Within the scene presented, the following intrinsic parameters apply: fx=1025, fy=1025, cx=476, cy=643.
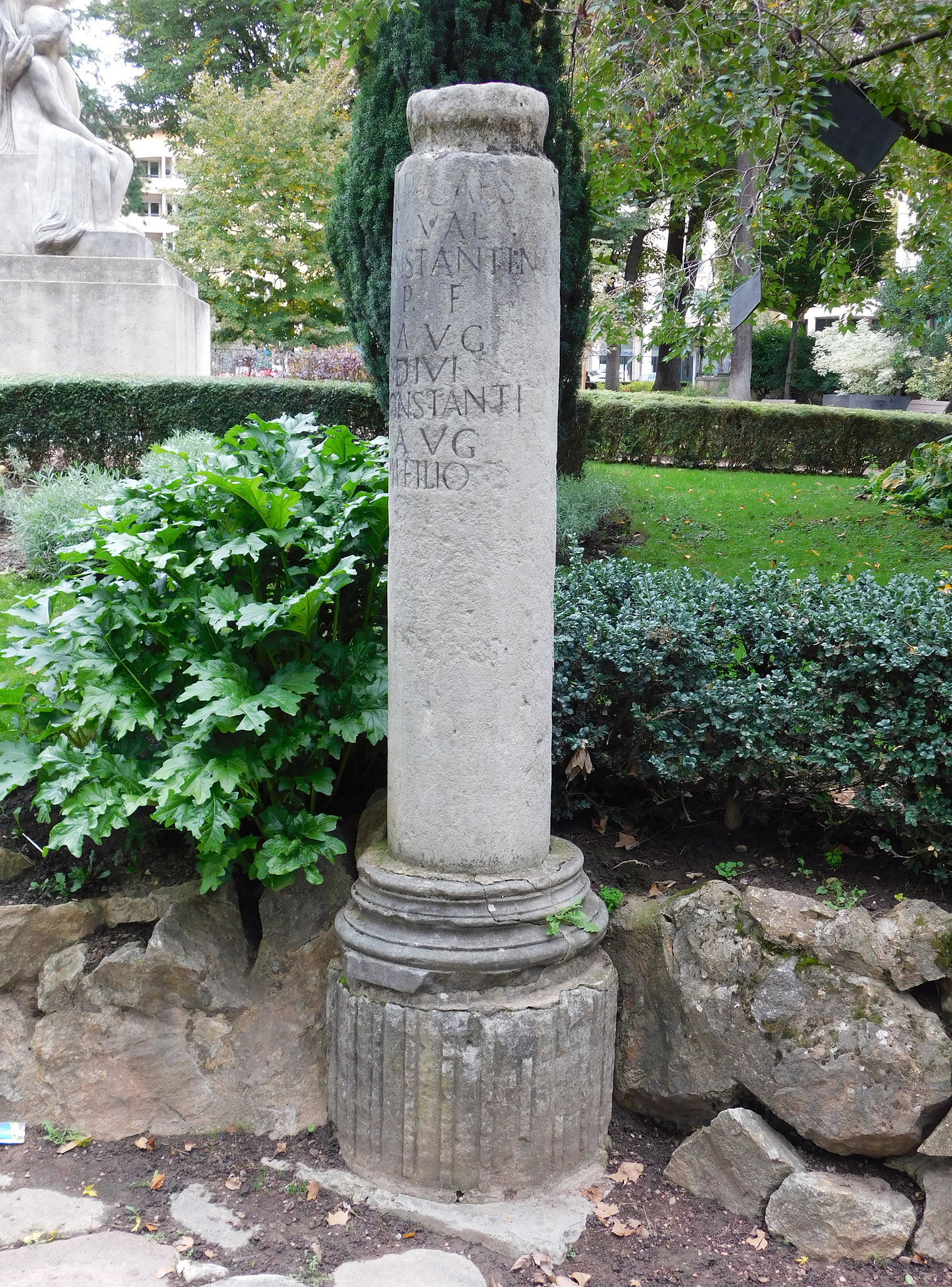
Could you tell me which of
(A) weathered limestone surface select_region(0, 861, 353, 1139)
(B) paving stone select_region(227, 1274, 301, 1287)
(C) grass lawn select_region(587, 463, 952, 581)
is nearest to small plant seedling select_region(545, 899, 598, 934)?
(A) weathered limestone surface select_region(0, 861, 353, 1139)

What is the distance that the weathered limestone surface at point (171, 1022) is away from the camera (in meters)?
3.42

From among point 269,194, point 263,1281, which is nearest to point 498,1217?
point 263,1281

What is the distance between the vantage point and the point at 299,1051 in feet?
11.4

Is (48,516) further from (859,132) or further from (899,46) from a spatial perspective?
(899,46)

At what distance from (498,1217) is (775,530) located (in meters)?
7.32

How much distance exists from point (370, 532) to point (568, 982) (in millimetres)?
1704

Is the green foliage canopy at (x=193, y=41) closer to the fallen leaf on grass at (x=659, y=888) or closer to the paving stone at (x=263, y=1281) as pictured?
the fallen leaf on grass at (x=659, y=888)

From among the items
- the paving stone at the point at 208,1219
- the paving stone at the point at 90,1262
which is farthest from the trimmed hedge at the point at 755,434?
the paving stone at the point at 90,1262

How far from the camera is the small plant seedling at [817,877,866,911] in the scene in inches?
131

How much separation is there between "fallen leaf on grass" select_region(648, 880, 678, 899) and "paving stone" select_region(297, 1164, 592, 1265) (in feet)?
3.20

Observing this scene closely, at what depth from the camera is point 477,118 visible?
9.51ft

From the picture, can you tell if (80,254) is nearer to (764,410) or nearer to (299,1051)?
(764,410)

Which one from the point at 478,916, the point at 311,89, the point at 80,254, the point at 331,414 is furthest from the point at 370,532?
the point at 311,89

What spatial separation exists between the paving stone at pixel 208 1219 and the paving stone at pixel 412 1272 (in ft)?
1.13
